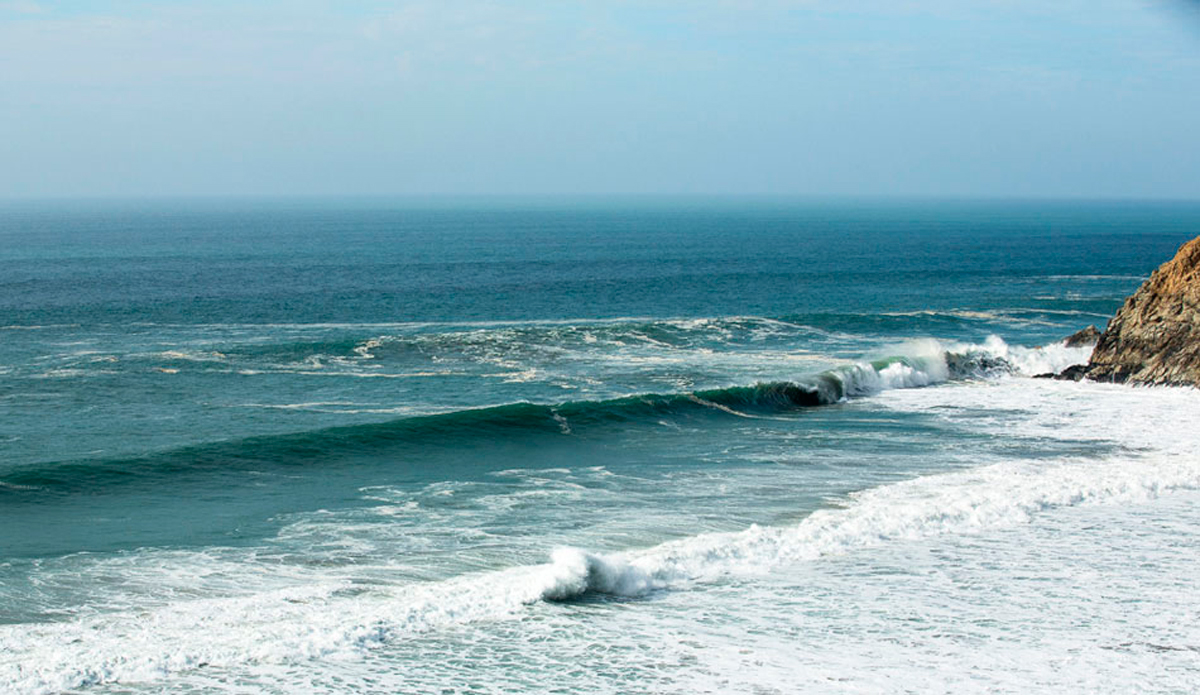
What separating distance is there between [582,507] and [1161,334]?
20332 mm

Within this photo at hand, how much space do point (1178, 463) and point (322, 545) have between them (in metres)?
16.9

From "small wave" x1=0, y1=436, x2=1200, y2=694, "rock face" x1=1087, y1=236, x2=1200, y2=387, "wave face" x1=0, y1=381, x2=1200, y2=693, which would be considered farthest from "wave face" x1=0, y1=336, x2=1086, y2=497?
"wave face" x1=0, y1=381, x2=1200, y2=693

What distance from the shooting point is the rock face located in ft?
94.6

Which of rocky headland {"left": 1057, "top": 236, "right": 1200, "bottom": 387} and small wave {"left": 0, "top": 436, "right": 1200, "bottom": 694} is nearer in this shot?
small wave {"left": 0, "top": 436, "right": 1200, "bottom": 694}

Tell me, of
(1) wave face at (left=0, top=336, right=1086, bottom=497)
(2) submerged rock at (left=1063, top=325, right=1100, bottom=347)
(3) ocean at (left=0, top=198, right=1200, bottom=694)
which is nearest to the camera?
(3) ocean at (left=0, top=198, right=1200, bottom=694)

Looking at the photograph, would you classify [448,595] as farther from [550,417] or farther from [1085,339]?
[1085,339]

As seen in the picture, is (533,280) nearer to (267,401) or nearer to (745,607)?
(267,401)

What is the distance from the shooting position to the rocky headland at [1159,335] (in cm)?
2883

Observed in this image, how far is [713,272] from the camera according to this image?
7275 cm

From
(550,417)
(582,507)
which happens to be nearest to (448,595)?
(582,507)

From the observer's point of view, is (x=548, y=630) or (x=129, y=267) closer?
(x=548, y=630)

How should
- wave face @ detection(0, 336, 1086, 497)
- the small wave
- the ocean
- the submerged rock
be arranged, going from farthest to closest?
the submerged rock
wave face @ detection(0, 336, 1086, 497)
the ocean
the small wave

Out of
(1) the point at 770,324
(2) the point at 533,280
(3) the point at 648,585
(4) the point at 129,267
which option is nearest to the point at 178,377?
(3) the point at 648,585

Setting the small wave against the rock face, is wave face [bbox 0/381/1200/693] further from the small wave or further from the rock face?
the rock face
